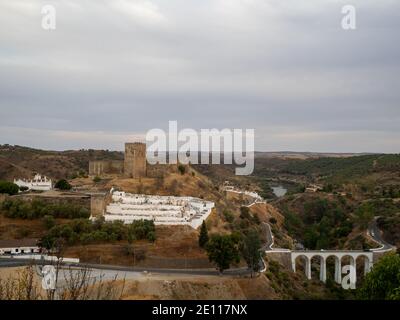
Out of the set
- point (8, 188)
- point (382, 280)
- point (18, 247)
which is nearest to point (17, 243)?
point (18, 247)

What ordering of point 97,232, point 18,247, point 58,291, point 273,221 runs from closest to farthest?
point 58,291 < point 18,247 < point 97,232 < point 273,221

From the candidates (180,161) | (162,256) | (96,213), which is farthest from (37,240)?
(180,161)

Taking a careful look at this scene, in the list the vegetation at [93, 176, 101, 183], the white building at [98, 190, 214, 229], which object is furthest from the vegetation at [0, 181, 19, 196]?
the vegetation at [93, 176, 101, 183]

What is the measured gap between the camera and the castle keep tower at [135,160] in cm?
3938

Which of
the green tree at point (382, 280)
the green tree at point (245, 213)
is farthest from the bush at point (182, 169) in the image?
the green tree at point (382, 280)

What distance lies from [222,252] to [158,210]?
7.77 metres

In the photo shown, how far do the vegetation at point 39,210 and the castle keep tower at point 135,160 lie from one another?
1136cm

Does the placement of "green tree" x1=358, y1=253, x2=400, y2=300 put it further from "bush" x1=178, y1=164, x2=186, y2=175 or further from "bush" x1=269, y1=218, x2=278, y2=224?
"bush" x1=269, y1=218, x2=278, y2=224

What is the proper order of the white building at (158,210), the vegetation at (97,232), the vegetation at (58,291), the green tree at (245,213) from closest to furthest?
1. the vegetation at (58,291)
2. the vegetation at (97,232)
3. the white building at (158,210)
4. the green tree at (245,213)

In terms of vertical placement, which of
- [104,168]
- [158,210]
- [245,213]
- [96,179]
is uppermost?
[104,168]

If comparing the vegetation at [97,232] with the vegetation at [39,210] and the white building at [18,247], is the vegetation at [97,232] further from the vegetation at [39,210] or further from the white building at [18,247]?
the vegetation at [39,210]

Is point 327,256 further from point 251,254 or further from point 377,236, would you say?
point 377,236

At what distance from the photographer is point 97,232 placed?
81.1ft
